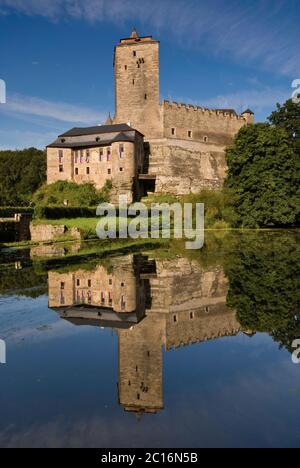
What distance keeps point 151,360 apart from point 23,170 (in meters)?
71.7

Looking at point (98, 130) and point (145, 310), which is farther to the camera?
point (98, 130)

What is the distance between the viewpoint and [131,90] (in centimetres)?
4700

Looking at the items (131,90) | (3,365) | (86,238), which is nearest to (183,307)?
(3,365)

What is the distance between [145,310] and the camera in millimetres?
8609

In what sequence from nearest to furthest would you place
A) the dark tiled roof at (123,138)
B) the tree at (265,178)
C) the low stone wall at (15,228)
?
the low stone wall at (15,228) < the tree at (265,178) < the dark tiled roof at (123,138)

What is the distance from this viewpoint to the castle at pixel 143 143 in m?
42.4

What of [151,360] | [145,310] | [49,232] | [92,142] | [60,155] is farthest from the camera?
[60,155]

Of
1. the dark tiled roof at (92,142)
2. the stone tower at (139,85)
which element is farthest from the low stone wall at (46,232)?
the stone tower at (139,85)

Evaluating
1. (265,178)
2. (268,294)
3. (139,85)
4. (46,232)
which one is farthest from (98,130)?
(268,294)

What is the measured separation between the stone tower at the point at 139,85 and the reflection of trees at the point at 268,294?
34095 millimetres

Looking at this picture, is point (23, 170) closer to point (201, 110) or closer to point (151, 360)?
point (201, 110)

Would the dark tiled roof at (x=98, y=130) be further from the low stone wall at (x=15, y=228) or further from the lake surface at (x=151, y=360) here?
the lake surface at (x=151, y=360)
